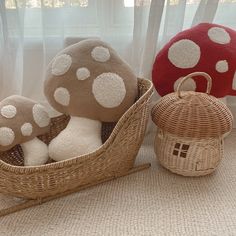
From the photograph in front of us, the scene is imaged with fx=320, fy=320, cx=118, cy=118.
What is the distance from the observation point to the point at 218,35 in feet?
3.73

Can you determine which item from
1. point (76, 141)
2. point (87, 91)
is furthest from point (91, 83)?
point (76, 141)

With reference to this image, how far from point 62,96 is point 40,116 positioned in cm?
10

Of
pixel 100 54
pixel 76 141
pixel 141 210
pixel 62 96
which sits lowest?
pixel 141 210

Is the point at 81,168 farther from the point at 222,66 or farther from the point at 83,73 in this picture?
the point at 222,66

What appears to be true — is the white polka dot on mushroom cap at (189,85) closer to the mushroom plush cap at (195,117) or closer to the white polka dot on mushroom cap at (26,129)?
the mushroom plush cap at (195,117)

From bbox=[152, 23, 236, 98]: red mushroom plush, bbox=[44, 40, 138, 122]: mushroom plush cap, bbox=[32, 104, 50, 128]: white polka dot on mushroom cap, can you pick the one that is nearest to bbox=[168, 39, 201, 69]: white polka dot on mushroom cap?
bbox=[152, 23, 236, 98]: red mushroom plush

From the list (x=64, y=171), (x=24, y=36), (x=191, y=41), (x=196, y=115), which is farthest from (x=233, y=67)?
(x=24, y=36)

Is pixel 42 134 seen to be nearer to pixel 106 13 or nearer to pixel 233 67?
pixel 106 13

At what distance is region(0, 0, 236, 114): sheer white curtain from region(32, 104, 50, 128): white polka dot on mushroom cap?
29 cm

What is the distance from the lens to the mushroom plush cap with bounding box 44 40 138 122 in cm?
96

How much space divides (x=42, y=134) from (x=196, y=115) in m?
0.51

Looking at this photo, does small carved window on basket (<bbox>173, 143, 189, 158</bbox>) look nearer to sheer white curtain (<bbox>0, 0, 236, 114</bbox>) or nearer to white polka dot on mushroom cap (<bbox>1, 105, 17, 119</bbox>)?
sheer white curtain (<bbox>0, 0, 236, 114</bbox>)

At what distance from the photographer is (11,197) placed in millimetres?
952

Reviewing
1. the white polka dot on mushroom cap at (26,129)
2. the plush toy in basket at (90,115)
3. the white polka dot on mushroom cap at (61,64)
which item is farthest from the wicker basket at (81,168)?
the white polka dot on mushroom cap at (61,64)
